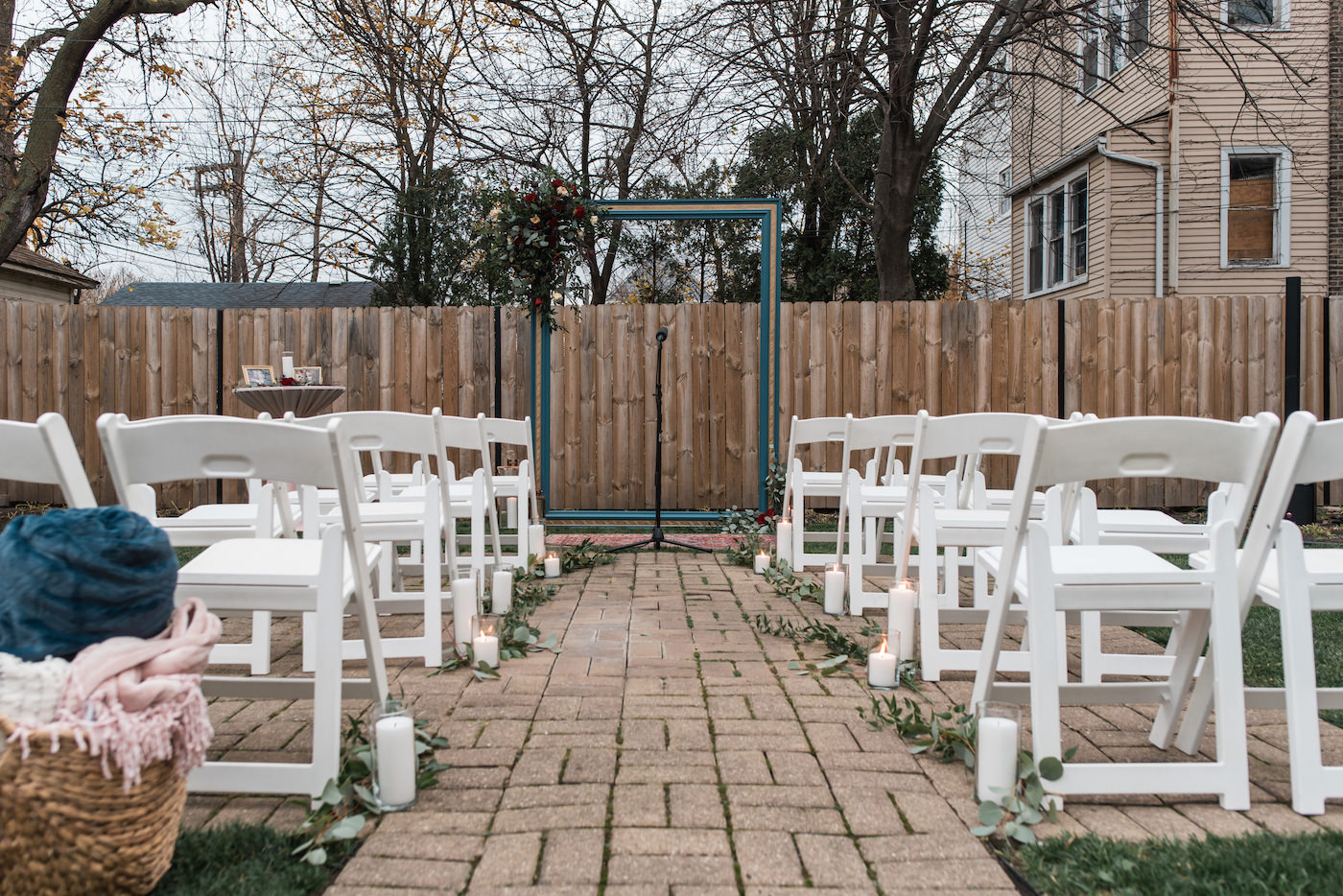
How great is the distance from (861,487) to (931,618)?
1.06m

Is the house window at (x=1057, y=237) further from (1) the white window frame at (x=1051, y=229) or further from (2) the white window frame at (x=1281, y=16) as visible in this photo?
(2) the white window frame at (x=1281, y=16)

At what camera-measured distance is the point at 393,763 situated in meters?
2.03

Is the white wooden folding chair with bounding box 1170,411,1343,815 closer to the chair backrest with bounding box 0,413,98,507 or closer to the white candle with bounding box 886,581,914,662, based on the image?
the white candle with bounding box 886,581,914,662

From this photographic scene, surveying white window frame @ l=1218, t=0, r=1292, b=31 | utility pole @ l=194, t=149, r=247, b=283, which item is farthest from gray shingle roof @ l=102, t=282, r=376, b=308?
white window frame @ l=1218, t=0, r=1292, b=31

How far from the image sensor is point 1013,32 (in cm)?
881

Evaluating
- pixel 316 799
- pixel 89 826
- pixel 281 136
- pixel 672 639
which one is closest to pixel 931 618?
pixel 672 639

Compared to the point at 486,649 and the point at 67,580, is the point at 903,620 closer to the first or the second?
the point at 486,649

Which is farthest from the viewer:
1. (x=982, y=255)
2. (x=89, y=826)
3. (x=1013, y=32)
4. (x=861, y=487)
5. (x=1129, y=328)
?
(x=982, y=255)

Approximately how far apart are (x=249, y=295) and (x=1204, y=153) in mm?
20964

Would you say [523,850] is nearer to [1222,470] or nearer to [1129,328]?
[1222,470]

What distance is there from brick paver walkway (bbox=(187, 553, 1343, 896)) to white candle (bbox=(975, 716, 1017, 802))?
0.10m

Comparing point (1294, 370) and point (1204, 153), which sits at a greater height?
point (1204, 153)

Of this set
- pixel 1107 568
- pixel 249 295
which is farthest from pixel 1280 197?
pixel 249 295

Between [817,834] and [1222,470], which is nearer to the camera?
[817,834]
